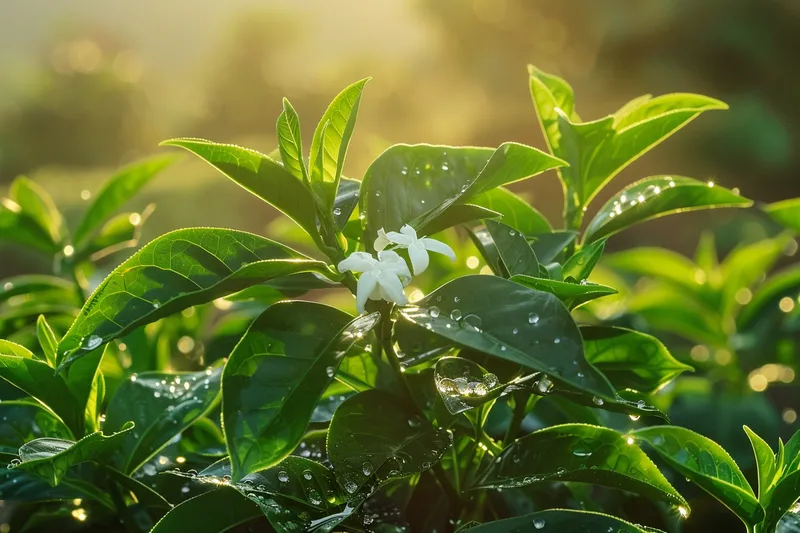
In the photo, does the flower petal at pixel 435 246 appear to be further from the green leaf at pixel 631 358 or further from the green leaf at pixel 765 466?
the green leaf at pixel 765 466

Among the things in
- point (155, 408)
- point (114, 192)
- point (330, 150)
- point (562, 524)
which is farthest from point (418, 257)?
point (114, 192)

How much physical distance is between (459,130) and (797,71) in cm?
339

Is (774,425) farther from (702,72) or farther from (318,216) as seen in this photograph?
(702,72)

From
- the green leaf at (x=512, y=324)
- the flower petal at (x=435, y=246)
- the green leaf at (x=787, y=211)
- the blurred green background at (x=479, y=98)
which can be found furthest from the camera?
the blurred green background at (x=479, y=98)

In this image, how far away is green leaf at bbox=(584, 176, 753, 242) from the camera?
2.18 feet

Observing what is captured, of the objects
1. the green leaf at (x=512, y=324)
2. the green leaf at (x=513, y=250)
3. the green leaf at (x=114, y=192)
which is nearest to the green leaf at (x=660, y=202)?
the green leaf at (x=513, y=250)

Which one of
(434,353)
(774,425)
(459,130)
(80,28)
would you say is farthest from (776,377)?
(80,28)

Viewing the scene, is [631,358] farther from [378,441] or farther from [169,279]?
[169,279]

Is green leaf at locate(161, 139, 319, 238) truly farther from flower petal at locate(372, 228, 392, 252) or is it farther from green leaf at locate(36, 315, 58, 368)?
green leaf at locate(36, 315, 58, 368)

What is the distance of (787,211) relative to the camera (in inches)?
40.2

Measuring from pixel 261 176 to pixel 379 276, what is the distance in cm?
12

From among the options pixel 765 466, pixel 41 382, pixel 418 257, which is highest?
pixel 418 257

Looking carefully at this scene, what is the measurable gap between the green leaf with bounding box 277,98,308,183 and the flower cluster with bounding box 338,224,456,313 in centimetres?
8

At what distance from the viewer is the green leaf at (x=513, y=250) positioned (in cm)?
58
